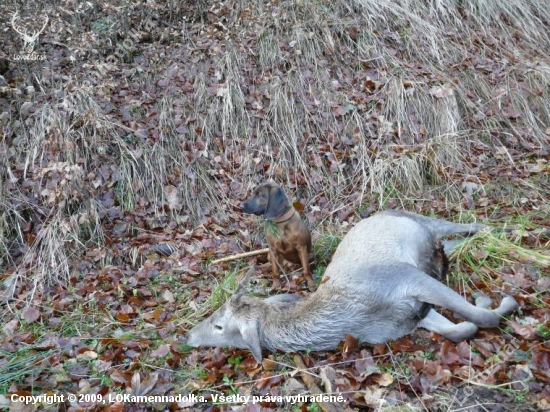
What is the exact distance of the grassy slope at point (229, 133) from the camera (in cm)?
548

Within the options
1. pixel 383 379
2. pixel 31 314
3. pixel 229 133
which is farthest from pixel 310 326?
pixel 229 133

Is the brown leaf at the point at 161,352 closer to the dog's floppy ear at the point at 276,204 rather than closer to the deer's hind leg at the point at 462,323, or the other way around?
the dog's floppy ear at the point at 276,204

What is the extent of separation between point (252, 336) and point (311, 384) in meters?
0.62

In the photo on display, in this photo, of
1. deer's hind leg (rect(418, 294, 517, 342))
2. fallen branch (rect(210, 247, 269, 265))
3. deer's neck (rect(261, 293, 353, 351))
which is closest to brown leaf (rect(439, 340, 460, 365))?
deer's hind leg (rect(418, 294, 517, 342))

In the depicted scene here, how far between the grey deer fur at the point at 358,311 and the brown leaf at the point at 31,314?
1.71 meters

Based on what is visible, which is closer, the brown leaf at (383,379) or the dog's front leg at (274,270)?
the brown leaf at (383,379)

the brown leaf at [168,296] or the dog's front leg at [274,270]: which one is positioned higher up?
the dog's front leg at [274,270]

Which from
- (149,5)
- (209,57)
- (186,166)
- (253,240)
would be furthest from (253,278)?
(149,5)

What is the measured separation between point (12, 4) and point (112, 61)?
1.88 metres

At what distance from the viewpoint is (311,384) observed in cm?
351

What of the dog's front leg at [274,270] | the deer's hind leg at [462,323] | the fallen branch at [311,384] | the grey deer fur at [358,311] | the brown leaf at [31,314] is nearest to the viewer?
the fallen branch at [311,384]

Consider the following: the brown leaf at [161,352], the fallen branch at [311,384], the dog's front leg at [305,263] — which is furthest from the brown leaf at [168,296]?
the fallen branch at [311,384]

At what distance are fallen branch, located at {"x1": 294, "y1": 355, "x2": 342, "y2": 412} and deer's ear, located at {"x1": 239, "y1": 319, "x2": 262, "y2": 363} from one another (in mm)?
292

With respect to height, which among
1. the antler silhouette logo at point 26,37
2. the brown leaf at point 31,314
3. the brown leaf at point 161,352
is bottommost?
the brown leaf at point 161,352
